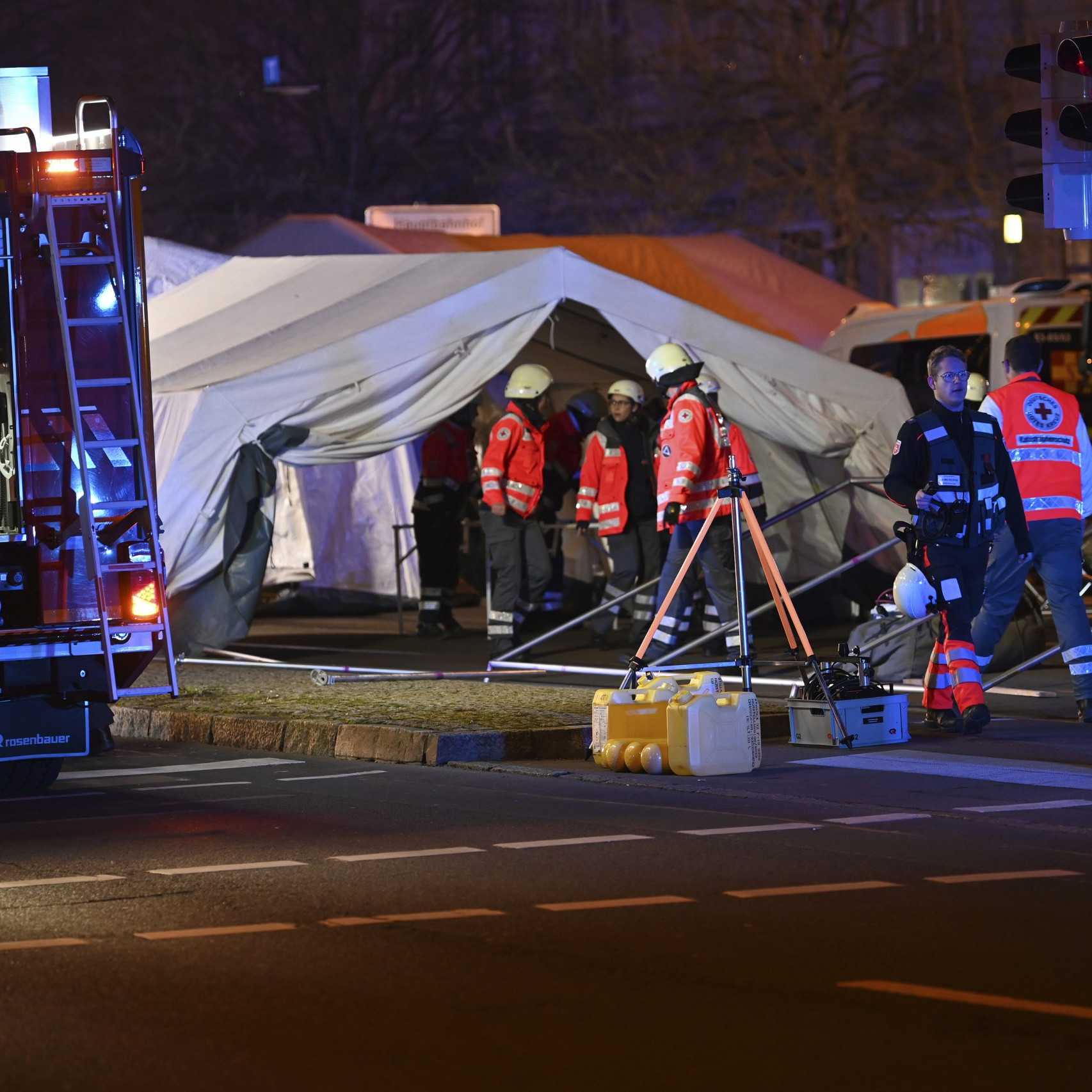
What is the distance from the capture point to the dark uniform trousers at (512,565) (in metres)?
15.9

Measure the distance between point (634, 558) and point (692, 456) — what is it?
2789 mm

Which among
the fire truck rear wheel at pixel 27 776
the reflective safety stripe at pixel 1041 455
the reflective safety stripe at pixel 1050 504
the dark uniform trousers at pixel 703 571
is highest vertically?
the reflective safety stripe at pixel 1041 455

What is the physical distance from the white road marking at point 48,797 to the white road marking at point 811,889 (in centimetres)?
398

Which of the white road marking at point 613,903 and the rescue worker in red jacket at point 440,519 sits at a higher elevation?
the rescue worker in red jacket at point 440,519

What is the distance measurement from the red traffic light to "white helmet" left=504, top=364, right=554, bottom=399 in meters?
6.10

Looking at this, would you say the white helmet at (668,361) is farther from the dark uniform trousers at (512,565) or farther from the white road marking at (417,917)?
the white road marking at (417,917)

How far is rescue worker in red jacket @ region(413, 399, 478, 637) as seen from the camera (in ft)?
61.8

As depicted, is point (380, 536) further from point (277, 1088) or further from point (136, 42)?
point (136, 42)

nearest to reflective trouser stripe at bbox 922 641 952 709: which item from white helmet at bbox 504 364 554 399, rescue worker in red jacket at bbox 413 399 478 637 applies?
white helmet at bbox 504 364 554 399

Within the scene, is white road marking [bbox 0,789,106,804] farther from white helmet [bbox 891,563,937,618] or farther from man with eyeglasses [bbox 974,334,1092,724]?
man with eyeglasses [bbox 974,334,1092,724]

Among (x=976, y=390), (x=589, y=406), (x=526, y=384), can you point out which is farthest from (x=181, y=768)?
(x=589, y=406)

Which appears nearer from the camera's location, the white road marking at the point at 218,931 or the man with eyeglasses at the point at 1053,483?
the white road marking at the point at 218,931

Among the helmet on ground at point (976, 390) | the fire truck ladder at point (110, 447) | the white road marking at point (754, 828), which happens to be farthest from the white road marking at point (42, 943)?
the helmet on ground at point (976, 390)

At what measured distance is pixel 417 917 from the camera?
23.9 feet
